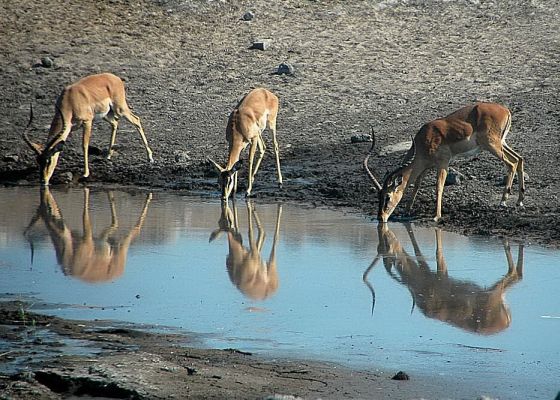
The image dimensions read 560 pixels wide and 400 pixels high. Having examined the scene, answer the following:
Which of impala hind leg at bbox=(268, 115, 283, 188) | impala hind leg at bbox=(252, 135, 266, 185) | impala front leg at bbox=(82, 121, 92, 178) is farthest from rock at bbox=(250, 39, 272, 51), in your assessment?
impala front leg at bbox=(82, 121, 92, 178)

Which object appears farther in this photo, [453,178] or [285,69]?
[285,69]

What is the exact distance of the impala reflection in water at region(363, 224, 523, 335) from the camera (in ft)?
26.7

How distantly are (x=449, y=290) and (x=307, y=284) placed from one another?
1.13 m

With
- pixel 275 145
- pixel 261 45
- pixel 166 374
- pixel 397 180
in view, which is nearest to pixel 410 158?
pixel 397 180

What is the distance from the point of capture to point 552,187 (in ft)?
44.3

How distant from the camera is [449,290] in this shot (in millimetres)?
9070

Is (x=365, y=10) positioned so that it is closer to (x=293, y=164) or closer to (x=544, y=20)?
(x=544, y=20)

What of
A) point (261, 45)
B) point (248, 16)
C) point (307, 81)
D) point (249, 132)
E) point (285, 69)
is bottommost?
point (249, 132)

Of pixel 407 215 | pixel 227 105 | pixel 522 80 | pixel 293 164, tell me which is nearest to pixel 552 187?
pixel 407 215

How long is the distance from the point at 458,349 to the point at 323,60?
486 inches

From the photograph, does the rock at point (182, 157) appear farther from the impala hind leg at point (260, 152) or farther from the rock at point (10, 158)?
the rock at point (10, 158)

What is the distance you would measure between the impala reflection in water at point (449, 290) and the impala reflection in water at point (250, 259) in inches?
32.7

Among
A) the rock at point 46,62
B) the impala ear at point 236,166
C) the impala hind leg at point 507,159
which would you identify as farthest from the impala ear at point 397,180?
the rock at point 46,62

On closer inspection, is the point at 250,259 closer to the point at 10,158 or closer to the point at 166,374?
the point at 166,374
